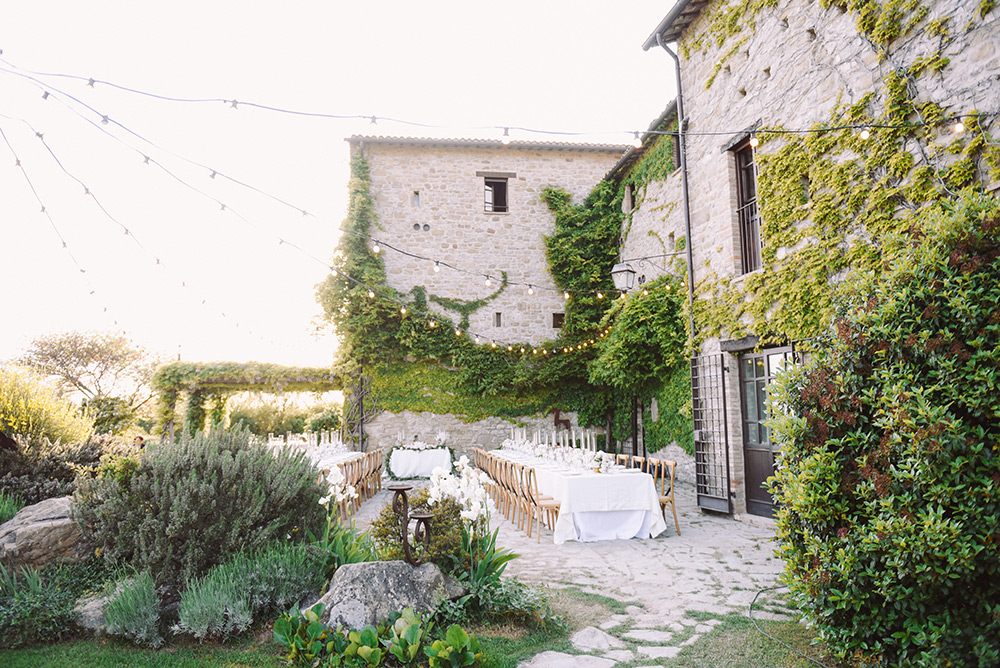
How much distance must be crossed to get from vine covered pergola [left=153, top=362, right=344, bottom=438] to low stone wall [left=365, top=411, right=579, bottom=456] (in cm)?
145

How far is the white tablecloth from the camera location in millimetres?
11000

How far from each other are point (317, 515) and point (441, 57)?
417 cm

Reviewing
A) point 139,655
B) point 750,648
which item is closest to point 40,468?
point 139,655

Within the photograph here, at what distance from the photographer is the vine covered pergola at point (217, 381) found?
13.0 m

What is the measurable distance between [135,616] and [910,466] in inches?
148

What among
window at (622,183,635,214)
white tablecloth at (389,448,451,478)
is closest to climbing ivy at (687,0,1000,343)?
window at (622,183,635,214)

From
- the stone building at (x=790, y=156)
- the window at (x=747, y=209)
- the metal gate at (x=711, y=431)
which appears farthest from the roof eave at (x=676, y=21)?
the metal gate at (x=711, y=431)

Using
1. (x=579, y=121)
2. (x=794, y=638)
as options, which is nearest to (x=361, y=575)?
(x=794, y=638)

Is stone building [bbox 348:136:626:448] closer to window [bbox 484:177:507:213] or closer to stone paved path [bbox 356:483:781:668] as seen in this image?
window [bbox 484:177:507:213]

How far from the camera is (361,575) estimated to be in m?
3.10

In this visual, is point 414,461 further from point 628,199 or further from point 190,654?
point 190,654

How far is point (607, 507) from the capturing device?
5918mm

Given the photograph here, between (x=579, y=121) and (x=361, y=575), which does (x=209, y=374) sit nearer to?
(x=579, y=121)

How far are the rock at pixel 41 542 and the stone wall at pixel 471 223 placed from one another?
9.95 meters
